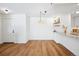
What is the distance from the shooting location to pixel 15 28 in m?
9.09

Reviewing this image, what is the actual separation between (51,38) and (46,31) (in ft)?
2.53

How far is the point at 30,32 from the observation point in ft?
37.9

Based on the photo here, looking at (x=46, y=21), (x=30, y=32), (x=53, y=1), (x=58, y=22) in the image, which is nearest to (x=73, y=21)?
(x=58, y=22)

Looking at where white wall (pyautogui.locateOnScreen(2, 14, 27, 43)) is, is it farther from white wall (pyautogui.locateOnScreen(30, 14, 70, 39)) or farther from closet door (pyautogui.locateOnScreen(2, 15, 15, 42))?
white wall (pyautogui.locateOnScreen(30, 14, 70, 39))

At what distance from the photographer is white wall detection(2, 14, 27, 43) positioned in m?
9.02

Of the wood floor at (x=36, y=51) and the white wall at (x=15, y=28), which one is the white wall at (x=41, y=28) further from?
the wood floor at (x=36, y=51)

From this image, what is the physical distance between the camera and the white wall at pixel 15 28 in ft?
29.6

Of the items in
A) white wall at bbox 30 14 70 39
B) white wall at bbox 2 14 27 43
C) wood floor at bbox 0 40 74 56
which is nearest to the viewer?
wood floor at bbox 0 40 74 56

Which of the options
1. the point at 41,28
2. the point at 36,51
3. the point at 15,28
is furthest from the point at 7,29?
the point at 36,51

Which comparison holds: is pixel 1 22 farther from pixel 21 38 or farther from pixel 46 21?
pixel 46 21

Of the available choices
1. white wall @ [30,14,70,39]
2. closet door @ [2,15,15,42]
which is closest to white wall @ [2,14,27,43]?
closet door @ [2,15,15,42]

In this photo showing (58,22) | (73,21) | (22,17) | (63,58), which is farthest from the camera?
(58,22)

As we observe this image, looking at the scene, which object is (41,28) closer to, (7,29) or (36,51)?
(7,29)

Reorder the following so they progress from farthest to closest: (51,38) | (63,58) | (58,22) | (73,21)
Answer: (51,38) < (58,22) < (73,21) < (63,58)
